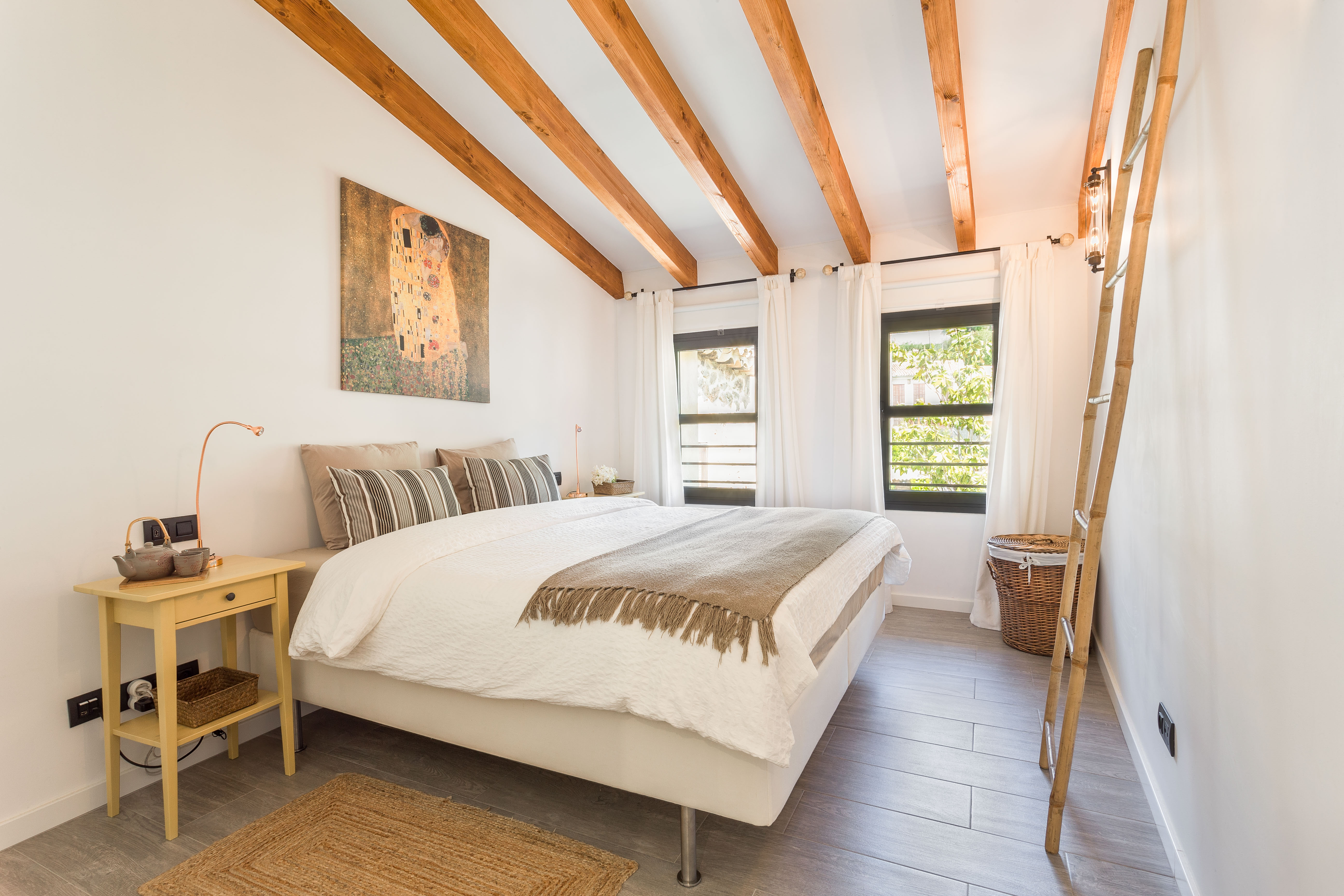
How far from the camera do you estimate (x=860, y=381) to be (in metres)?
4.21

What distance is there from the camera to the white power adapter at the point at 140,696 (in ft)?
7.06

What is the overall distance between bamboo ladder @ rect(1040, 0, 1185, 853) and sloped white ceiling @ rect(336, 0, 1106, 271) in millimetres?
1100

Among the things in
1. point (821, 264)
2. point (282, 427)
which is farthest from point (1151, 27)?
point (282, 427)

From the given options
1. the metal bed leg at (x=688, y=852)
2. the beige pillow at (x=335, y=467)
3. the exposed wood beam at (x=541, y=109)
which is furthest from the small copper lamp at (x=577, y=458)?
the metal bed leg at (x=688, y=852)

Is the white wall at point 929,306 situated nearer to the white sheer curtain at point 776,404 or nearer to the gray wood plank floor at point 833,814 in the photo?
the white sheer curtain at point 776,404

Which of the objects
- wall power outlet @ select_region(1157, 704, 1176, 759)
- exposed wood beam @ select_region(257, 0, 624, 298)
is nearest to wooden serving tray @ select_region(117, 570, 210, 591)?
exposed wood beam @ select_region(257, 0, 624, 298)

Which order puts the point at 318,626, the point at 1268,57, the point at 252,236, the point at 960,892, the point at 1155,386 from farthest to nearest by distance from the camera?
the point at 252,236
the point at 318,626
the point at 1155,386
the point at 960,892
the point at 1268,57

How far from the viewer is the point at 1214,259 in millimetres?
1451

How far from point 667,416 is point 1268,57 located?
3.94 metres

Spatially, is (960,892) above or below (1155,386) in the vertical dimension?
below

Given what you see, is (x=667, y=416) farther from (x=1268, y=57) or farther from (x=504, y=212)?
(x=1268, y=57)

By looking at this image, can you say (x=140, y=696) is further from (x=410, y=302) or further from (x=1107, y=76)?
(x=1107, y=76)

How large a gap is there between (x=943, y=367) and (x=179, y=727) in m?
4.21

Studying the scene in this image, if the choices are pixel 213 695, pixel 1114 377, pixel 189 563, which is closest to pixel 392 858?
pixel 213 695
